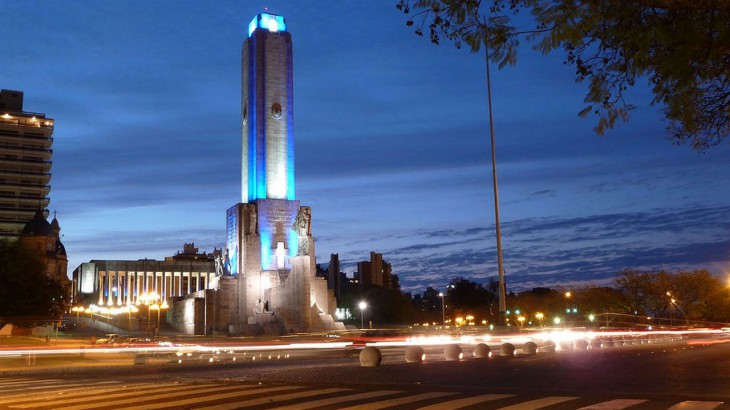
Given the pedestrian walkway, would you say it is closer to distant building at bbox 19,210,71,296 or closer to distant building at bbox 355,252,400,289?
distant building at bbox 19,210,71,296

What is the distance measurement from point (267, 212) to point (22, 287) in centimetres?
2558

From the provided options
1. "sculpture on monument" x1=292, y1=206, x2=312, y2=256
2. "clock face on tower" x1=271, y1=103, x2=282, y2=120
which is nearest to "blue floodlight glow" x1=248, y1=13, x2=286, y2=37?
"clock face on tower" x1=271, y1=103, x2=282, y2=120

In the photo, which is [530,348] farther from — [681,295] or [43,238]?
[43,238]

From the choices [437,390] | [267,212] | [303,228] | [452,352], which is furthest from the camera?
[267,212]

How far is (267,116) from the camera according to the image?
78.1 meters

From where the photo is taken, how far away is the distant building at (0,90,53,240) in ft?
405

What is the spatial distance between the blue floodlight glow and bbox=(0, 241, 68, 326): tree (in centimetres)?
3476

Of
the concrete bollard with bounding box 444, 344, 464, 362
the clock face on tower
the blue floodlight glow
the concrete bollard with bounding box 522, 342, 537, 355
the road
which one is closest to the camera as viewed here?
the road

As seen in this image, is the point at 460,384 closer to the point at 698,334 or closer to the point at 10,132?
the point at 698,334

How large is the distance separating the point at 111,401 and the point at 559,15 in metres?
11.0

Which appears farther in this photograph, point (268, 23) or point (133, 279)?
point (133, 279)

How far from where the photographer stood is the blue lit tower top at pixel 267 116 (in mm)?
77625

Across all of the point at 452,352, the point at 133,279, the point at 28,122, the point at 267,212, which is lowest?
the point at 452,352

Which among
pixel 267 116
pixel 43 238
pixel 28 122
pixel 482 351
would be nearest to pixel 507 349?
pixel 482 351
